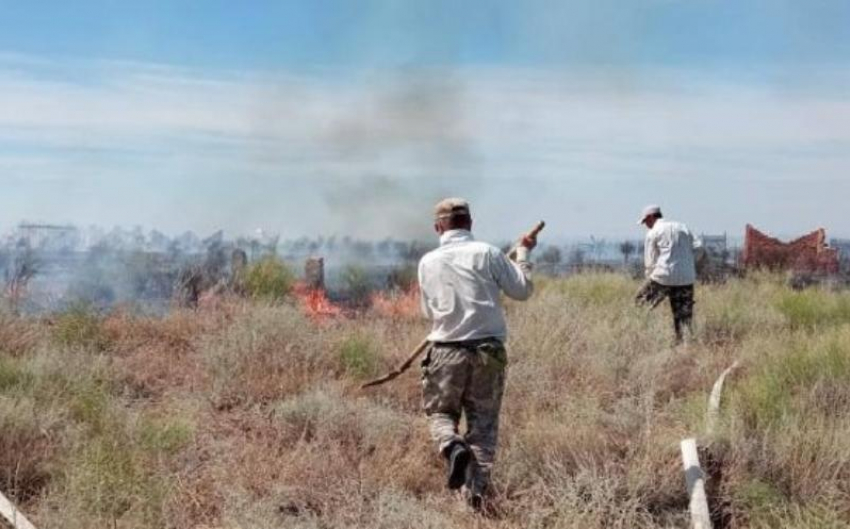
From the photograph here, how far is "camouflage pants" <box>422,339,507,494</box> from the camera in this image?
20.8ft

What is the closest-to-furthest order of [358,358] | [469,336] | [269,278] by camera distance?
[469,336] < [358,358] < [269,278]

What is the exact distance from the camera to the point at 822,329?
1266cm

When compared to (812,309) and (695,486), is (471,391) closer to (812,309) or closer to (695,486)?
(695,486)

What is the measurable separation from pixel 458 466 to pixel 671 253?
21.9 feet

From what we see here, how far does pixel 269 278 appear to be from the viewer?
16.2m

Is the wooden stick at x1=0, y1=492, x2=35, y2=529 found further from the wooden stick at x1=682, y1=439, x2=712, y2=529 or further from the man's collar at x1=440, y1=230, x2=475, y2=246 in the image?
the wooden stick at x1=682, y1=439, x2=712, y2=529

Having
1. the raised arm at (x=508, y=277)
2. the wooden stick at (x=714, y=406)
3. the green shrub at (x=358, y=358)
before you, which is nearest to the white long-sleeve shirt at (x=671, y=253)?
the wooden stick at (x=714, y=406)

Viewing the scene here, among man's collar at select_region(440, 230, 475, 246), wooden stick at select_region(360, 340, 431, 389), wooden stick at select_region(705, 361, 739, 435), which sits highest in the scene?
man's collar at select_region(440, 230, 475, 246)

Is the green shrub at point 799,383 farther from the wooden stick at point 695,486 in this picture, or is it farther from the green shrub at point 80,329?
the green shrub at point 80,329

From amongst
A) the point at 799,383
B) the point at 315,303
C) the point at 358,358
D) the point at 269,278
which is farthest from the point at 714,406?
the point at 269,278

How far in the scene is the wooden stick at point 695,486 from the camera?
559cm

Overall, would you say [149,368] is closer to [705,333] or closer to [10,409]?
[10,409]

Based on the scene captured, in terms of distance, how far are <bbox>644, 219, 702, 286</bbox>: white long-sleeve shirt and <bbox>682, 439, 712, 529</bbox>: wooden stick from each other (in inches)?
226

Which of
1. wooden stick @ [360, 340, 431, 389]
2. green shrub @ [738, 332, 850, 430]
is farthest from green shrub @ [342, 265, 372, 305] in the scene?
wooden stick @ [360, 340, 431, 389]
